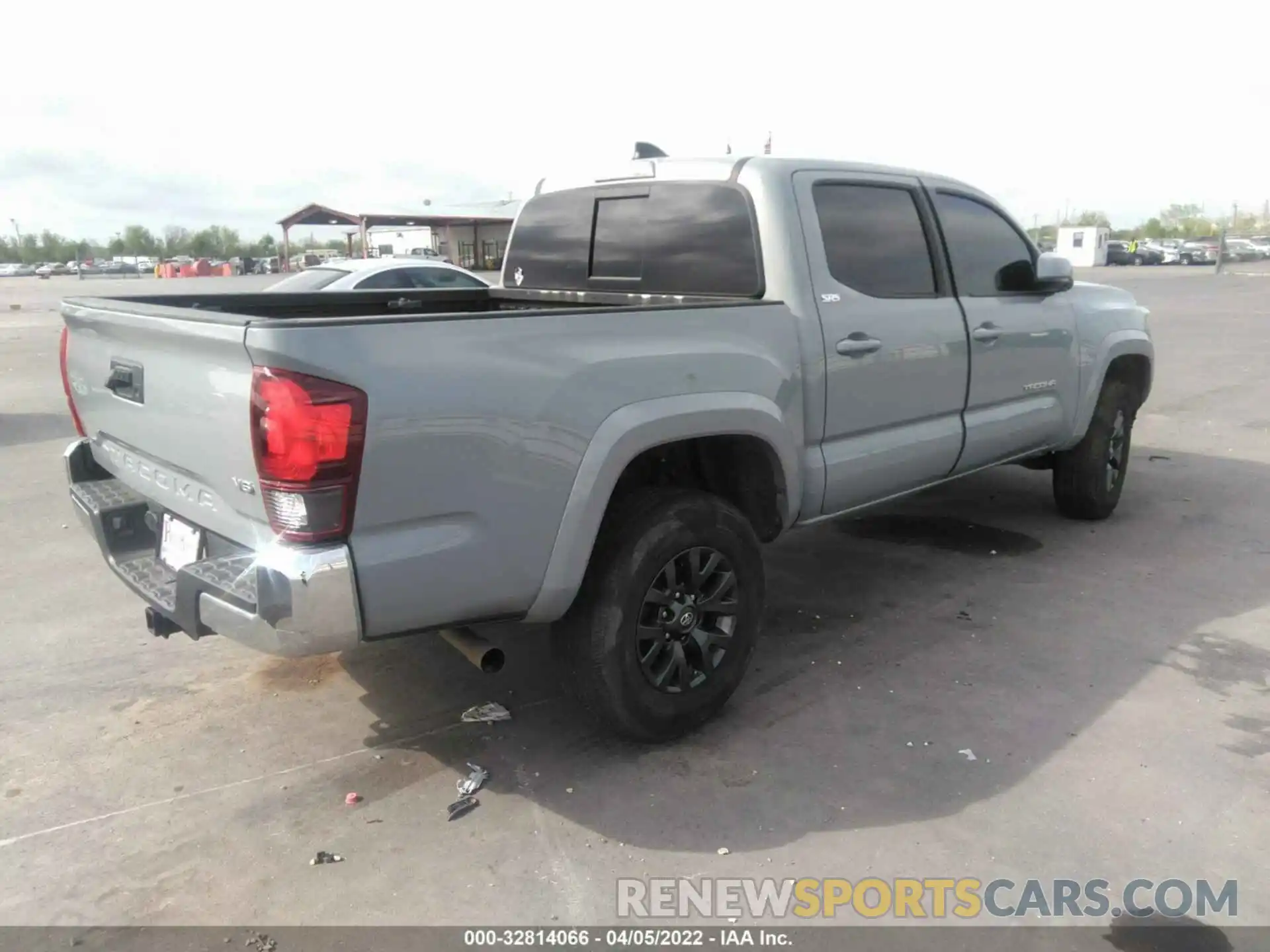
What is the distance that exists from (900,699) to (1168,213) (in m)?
156


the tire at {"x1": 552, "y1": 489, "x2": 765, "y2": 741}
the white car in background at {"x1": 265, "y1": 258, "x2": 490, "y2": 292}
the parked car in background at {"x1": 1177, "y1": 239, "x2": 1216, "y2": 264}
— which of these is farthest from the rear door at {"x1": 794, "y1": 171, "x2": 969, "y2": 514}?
the parked car in background at {"x1": 1177, "y1": 239, "x2": 1216, "y2": 264}

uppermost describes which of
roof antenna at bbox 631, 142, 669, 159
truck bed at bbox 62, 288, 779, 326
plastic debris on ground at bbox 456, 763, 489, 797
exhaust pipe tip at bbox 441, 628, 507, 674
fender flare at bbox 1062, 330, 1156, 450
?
roof antenna at bbox 631, 142, 669, 159

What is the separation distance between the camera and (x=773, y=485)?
3.75 m

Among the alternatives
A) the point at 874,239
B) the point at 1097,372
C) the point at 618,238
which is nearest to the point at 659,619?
the point at 618,238

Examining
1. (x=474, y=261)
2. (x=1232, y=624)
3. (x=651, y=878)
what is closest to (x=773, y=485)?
(x=651, y=878)

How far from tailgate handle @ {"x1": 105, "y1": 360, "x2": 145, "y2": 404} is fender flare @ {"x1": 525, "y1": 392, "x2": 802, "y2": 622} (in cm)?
145

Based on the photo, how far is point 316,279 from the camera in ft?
38.7

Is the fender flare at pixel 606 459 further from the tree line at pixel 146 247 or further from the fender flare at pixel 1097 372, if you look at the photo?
the tree line at pixel 146 247

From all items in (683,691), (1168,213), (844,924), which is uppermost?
(1168,213)

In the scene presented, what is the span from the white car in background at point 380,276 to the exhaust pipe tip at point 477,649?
8.66m

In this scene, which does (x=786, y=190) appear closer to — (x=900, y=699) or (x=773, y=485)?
(x=773, y=485)

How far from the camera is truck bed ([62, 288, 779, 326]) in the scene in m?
A: 3.42

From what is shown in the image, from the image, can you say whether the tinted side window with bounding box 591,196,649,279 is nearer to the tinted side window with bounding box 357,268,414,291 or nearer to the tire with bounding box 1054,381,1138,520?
the tire with bounding box 1054,381,1138,520

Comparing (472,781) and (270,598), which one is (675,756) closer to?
(472,781)
